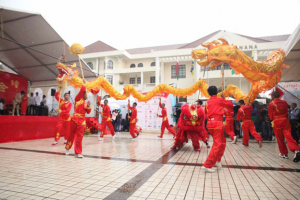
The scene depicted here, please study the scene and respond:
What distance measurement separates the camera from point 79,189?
9.85 ft

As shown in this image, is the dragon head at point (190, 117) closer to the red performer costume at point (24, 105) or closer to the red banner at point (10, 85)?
the red performer costume at point (24, 105)

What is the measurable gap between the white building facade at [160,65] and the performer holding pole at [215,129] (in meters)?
16.7

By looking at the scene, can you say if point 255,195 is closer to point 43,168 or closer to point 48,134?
point 43,168

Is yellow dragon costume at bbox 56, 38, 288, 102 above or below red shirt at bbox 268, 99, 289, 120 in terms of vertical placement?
above

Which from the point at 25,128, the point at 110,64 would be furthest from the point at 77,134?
the point at 110,64

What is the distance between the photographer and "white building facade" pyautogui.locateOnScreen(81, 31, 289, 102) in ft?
69.6

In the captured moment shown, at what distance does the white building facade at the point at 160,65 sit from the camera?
2120cm

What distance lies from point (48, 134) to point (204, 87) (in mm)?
8086

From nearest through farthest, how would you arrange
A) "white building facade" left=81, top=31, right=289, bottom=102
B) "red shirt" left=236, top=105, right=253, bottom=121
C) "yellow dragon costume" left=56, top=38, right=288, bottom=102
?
"yellow dragon costume" left=56, top=38, right=288, bottom=102
"red shirt" left=236, top=105, right=253, bottom=121
"white building facade" left=81, top=31, right=289, bottom=102

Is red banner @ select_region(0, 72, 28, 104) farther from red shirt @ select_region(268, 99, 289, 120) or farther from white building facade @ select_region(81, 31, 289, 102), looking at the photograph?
red shirt @ select_region(268, 99, 289, 120)

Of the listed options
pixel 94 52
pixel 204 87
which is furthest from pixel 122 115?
pixel 94 52

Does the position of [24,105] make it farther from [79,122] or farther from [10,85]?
[79,122]

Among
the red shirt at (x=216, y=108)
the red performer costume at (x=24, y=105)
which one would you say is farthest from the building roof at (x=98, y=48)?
the red shirt at (x=216, y=108)

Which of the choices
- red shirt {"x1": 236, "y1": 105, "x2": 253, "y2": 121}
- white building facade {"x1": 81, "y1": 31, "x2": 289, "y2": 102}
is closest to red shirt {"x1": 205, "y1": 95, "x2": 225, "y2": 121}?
red shirt {"x1": 236, "y1": 105, "x2": 253, "y2": 121}
